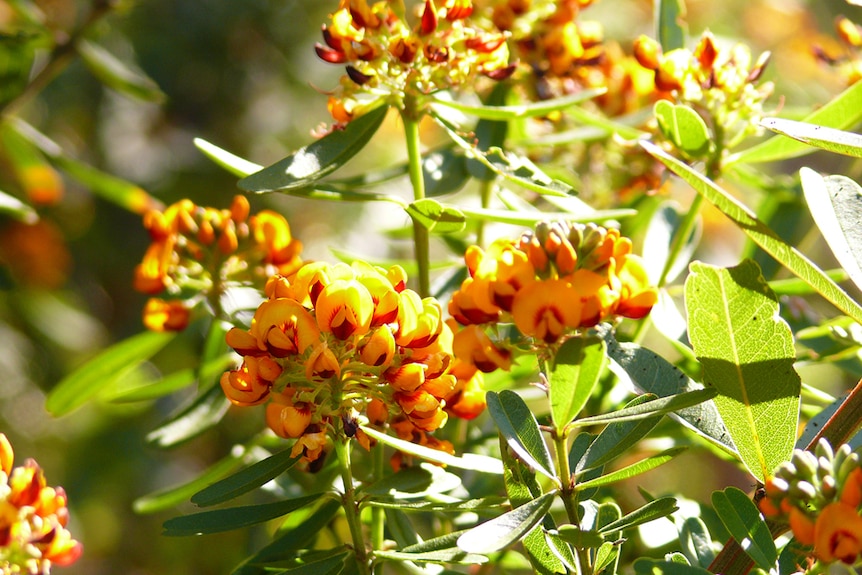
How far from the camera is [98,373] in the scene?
1493mm


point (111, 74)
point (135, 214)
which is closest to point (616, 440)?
point (111, 74)

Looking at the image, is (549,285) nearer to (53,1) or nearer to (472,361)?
(472,361)

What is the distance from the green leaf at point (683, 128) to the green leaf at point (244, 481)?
57 cm

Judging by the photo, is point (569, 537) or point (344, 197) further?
point (344, 197)

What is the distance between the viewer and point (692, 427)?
882 mm

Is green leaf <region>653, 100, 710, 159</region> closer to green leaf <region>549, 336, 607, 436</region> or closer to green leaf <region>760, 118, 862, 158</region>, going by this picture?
green leaf <region>760, 118, 862, 158</region>

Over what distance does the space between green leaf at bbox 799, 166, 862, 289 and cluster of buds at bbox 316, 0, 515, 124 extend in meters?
0.40

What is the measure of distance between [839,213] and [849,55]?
740 mm

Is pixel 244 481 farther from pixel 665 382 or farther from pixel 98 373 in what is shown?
pixel 98 373

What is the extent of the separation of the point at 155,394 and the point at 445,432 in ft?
1.64

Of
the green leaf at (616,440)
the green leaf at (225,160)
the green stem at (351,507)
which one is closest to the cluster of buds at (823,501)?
the green leaf at (616,440)

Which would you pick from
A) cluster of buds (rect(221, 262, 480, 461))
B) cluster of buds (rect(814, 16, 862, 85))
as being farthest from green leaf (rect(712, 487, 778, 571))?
cluster of buds (rect(814, 16, 862, 85))

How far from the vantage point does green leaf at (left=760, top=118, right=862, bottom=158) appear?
79cm

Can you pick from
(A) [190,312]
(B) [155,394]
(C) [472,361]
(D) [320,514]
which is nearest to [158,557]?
(B) [155,394]
